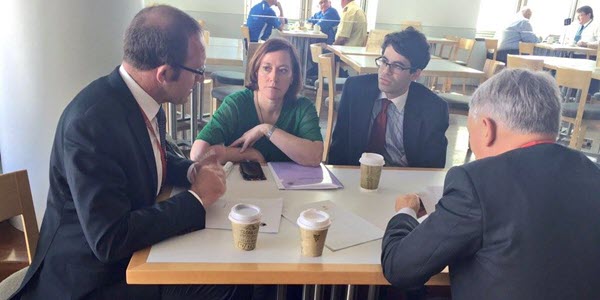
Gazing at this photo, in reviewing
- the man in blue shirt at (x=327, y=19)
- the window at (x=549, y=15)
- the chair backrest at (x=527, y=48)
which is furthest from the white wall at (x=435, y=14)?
the chair backrest at (x=527, y=48)

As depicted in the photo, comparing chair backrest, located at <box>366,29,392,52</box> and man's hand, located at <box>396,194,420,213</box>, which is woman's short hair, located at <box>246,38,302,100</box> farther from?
chair backrest, located at <box>366,29,392,52</box>

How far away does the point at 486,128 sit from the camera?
Result: 3.73 feet

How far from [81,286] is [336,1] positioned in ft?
23.3

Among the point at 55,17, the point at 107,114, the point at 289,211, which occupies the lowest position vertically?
the point at 289,211

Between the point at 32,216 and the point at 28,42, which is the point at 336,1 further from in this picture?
the point at 32,216

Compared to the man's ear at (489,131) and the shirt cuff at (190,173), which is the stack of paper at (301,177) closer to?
the shirt cuff at (190,173)

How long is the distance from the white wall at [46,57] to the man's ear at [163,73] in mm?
1036

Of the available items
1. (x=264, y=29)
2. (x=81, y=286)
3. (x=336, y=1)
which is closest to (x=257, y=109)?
(x=81, y=286)

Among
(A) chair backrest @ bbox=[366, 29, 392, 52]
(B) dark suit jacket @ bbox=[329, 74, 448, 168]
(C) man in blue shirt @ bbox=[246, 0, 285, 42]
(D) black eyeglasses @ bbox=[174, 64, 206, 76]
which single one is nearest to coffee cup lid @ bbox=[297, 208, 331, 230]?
(D) black eyeglasses @ bbox=[174, 64, 206, 76]

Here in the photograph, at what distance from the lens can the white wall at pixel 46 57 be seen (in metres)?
2.08

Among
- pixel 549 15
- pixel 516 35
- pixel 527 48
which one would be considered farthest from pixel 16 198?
pixel 549 15

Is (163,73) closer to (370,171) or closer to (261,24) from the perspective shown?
(370,171)

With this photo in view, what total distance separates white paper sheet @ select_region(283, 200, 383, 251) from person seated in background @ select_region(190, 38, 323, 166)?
0.48m

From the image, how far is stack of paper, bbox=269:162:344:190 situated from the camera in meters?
1.65
